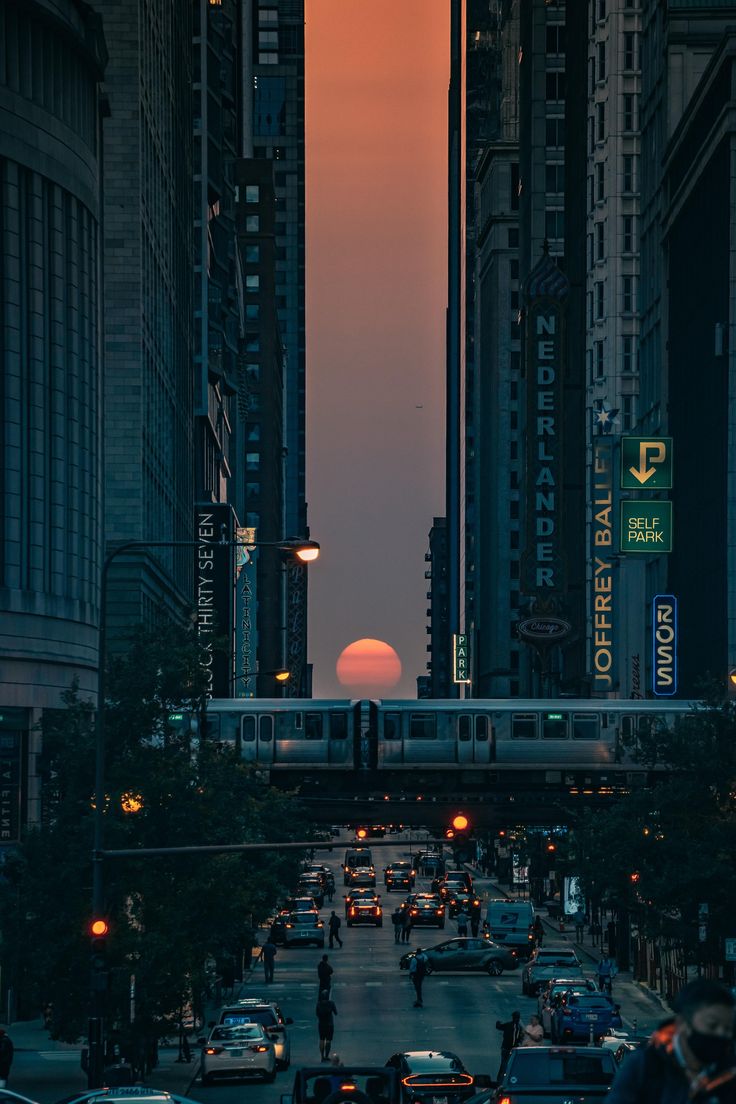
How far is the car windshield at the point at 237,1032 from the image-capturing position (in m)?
44.8

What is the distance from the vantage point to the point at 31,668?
212ft

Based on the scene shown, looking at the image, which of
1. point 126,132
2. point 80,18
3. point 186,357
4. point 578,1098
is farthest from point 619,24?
point 578,1098

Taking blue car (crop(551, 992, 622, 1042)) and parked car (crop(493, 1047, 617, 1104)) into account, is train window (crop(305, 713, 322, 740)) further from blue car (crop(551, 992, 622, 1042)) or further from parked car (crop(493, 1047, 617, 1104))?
parked car (crop(493, 1047, 617, 1104))

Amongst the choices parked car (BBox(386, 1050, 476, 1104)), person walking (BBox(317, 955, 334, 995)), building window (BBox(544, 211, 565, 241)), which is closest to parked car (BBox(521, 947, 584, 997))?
person walking (BBox(317, 955, 334, 995))

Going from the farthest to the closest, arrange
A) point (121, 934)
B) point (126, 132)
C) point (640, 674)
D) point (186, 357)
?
point (640, 674) → point (186, 357) → point (126, 132) → point (121, 934)

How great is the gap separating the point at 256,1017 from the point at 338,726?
29.4 meters

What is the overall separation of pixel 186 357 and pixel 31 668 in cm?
6151

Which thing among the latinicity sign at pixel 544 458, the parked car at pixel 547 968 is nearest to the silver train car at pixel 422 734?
the parked car at pixel 547 968

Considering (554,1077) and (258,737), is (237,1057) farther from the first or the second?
(258,737)

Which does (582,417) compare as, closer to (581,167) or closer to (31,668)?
(581,167)

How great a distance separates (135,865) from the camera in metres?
44.1

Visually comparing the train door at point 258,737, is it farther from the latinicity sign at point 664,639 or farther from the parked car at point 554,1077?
the parked car at point 554,1077

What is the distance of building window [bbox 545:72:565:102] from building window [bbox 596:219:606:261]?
1528 centimetres

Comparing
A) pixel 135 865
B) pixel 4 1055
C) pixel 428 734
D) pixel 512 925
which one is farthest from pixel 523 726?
pixel 4 1055
